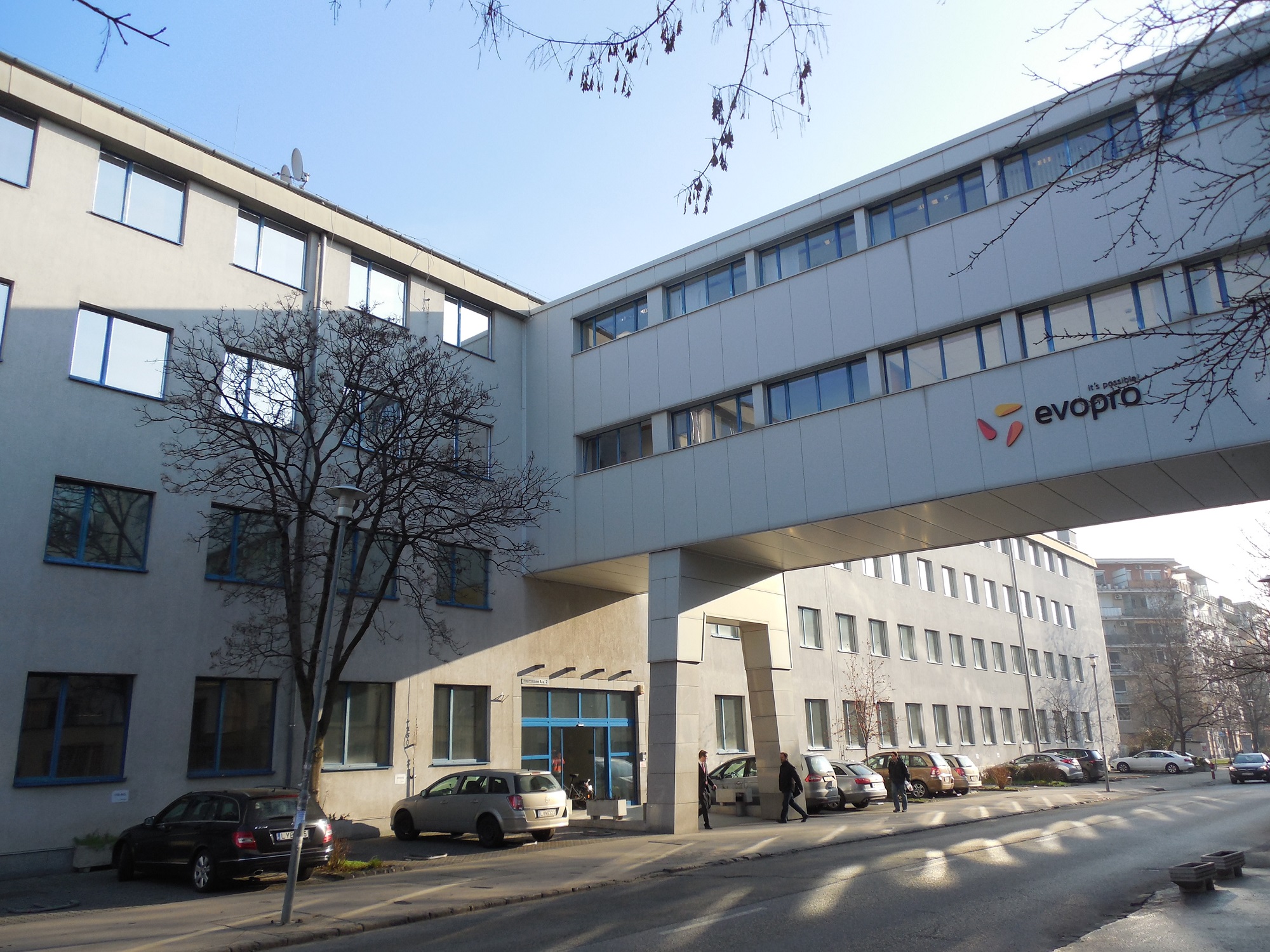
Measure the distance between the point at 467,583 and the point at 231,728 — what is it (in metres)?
7.00

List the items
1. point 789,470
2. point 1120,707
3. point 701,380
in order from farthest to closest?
point 1120,707 < point 701,380 < point 789,470

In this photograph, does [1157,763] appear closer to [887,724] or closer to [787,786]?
[887,724]

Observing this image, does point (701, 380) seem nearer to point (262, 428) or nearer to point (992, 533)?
point (992, 533)

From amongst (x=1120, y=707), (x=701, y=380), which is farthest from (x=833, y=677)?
(x=1120, y=707)

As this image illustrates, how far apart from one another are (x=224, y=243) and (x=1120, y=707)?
322 feet

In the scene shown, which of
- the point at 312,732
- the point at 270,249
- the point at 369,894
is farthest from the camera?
the point at 270,249

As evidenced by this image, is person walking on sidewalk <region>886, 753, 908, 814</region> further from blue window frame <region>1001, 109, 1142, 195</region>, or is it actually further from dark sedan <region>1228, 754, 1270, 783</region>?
dark sedan <region>1228, 754, 1270, 783</region>

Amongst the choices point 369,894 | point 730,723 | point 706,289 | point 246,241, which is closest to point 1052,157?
point 706,289

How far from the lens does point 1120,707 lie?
307 feet

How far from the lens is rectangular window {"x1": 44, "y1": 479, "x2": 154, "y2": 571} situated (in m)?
17.2

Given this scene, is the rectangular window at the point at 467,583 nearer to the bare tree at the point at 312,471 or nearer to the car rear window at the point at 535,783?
the bare tree at the point at 312,471

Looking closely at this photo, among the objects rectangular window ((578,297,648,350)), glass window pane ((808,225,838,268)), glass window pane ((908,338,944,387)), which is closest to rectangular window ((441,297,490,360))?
rectangular window ((578,297,648,350))

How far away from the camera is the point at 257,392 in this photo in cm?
1758

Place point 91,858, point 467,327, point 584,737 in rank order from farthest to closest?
point 584,737 < point 467,327 < point 91,858
